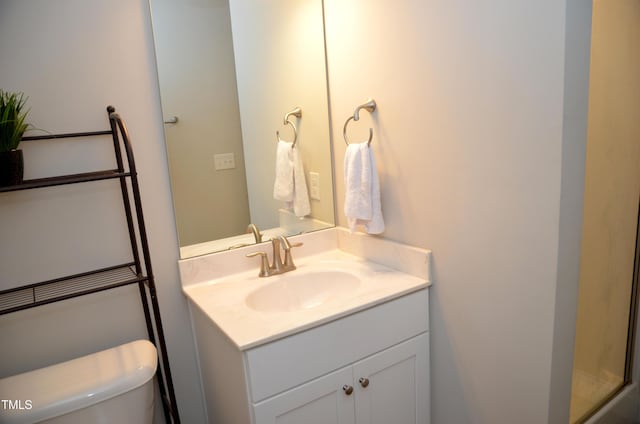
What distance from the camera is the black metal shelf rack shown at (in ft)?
3.85

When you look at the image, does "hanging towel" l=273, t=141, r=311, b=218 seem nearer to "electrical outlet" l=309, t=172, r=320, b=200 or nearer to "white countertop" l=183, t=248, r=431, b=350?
"electrical outlet" l=309, t=172, r=320, b=200

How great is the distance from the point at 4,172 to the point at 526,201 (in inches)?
55.3

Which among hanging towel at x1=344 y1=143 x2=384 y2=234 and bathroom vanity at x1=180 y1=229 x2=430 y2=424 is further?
hanging towel at x1=344 y1=143 x2=384 y2=234

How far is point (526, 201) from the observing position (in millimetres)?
1140

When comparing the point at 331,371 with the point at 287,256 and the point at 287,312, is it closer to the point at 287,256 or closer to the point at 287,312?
the point at 287,312

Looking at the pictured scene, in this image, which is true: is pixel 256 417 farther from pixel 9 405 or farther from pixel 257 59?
pixel 257 59

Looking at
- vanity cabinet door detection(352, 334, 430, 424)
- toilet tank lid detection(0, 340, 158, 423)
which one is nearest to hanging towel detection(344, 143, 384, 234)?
vanity cabinet door detection(352, 334, 430, 424)

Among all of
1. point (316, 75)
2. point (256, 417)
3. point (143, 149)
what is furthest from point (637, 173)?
point (143, 149)

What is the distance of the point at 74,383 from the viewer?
1.16m

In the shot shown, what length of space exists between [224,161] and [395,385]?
105 cm

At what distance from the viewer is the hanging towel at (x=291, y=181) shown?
5.76 feet

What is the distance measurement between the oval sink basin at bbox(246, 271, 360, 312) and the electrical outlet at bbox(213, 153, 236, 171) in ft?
1.57

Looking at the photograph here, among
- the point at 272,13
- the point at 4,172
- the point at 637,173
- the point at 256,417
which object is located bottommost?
the point at 256,417

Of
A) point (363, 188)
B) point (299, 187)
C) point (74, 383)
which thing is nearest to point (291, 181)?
point (299, 187)
